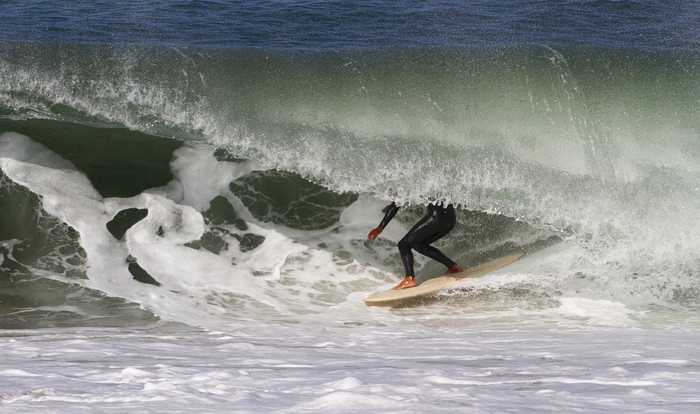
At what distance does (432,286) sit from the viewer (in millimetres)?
9141

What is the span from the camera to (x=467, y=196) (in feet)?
34.1

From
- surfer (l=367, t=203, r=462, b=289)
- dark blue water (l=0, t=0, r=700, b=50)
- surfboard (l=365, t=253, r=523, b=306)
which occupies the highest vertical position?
dark blue water (l=0, t=0, r=700, b=50)

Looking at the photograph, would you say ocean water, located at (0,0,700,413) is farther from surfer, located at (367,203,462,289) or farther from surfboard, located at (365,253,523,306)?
surfer, located at (367,203,462,289)

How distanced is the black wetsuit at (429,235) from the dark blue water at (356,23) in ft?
18.7

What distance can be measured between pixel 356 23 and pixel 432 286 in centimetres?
845

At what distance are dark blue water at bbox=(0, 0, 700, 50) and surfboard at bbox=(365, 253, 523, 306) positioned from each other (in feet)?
19.0

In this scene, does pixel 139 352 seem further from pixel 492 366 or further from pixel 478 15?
pixel 478 15

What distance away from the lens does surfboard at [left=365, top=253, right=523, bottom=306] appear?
29.3 feet

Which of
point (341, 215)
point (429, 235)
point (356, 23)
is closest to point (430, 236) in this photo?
point (429, 235)

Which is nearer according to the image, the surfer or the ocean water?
the ocean water

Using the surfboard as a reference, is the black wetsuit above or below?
above

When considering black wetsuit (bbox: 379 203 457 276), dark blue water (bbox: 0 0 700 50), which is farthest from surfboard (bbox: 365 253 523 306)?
dark blue water (bbox: 0 0 700 50)

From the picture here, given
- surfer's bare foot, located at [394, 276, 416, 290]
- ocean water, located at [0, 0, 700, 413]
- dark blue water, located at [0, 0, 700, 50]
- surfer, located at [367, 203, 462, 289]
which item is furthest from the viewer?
dark blue water, located at [0, 0, 700, 50]

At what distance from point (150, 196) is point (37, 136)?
5.68ft
